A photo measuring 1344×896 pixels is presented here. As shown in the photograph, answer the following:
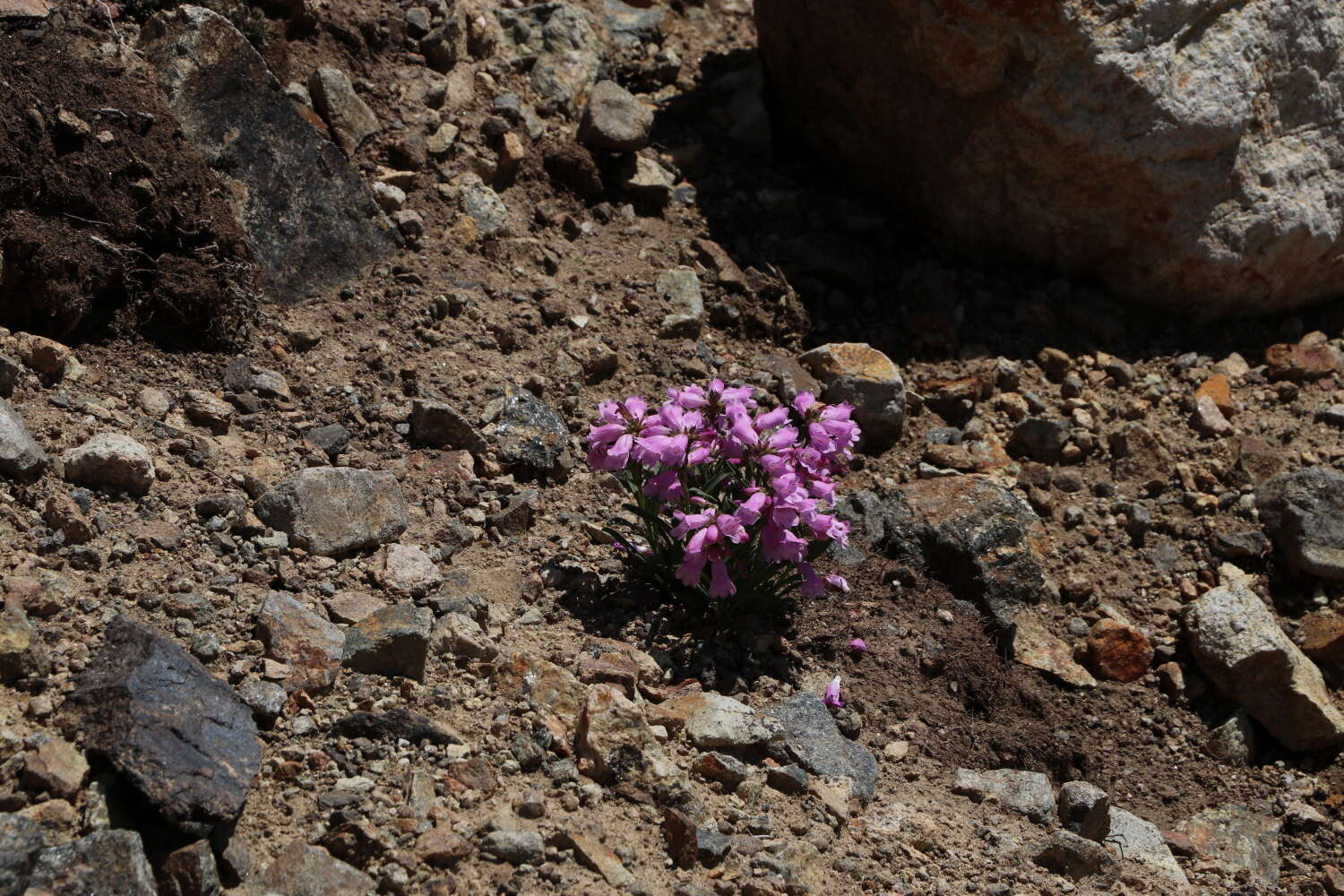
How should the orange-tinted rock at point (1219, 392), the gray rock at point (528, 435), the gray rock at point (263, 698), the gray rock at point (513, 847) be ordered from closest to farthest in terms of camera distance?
the gray rock at point (513, 847), the gray rock at point (263, 698), the gray rock at point (528, 435), the orange-tinted rock at point (1219, 392)

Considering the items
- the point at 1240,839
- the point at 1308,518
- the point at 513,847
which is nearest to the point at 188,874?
the point at 513,847

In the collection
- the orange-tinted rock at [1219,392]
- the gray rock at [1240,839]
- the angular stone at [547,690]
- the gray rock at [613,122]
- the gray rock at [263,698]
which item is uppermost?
the gray rock at [613,122]

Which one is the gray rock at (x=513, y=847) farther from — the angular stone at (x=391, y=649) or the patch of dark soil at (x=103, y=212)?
the patch of dark soil at (x=103, y=212)

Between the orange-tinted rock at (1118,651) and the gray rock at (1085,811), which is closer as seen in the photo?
the gray rock at (1085,811)

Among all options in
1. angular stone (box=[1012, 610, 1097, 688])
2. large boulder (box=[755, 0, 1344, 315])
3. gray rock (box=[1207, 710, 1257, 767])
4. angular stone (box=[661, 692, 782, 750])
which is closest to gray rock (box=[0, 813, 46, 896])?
angular stone (box=[661, 692, 782, 750])

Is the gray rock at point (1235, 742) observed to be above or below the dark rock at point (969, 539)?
below

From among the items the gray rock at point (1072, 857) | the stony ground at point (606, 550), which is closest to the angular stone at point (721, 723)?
the stony ground at point (606, 550)
